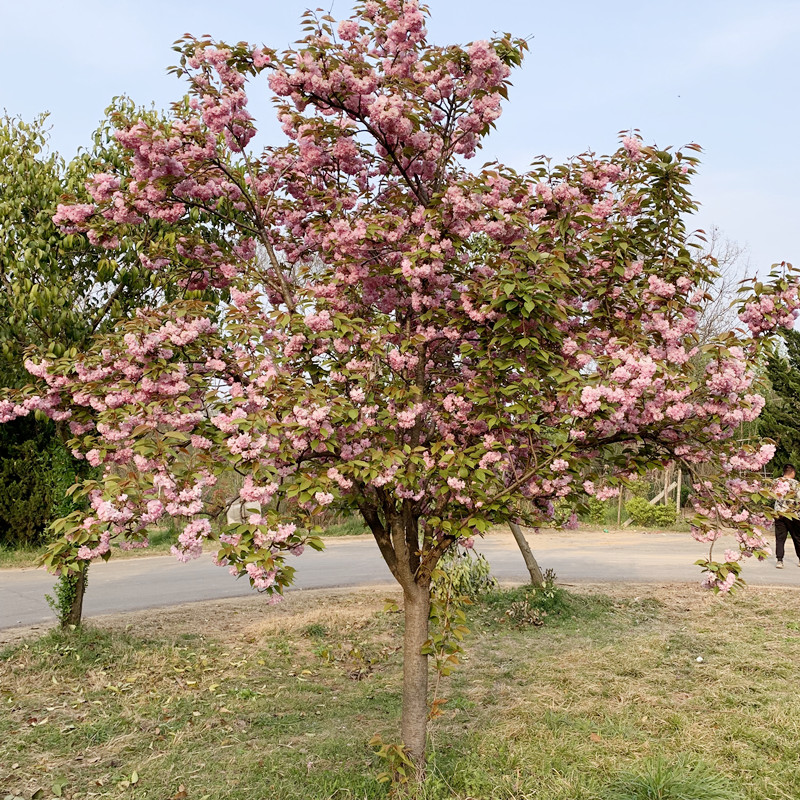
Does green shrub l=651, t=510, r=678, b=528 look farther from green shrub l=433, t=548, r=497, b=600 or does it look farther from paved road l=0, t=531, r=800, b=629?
green shrub l=433, t=548, r=497, b=600

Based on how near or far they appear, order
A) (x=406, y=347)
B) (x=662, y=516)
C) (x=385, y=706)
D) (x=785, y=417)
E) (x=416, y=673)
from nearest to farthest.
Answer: (x=406, y=347) → (x=416, y=673) → (x=385, y=706) → (x=785, y=417) → (x=662, y=516)

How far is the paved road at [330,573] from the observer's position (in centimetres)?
1057

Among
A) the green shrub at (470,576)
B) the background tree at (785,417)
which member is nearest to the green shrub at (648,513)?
the background tree at (785,417)

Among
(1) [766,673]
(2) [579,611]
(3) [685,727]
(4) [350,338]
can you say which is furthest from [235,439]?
(2) [579,611]

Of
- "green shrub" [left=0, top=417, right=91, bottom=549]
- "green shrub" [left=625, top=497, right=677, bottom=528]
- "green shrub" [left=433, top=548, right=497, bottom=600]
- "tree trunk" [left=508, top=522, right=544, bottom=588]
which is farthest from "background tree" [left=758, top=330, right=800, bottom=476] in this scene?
"green shrub" [left=0, top=417, right=91, bottom=549]

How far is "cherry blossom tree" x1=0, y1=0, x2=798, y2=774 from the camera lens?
3.50 meters

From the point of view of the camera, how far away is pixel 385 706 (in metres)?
5.93

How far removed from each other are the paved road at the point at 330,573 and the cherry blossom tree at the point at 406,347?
6802 mm

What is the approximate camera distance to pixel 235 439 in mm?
3383

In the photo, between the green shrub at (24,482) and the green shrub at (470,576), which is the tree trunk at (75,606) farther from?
the green shrub at (24,482)

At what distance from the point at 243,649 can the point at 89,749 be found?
8.58 feet

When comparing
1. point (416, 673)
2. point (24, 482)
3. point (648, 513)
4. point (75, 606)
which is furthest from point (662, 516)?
point (416, 673)

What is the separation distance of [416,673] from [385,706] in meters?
1.70

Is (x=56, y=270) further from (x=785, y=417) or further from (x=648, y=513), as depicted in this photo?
(x=648, y=513)
